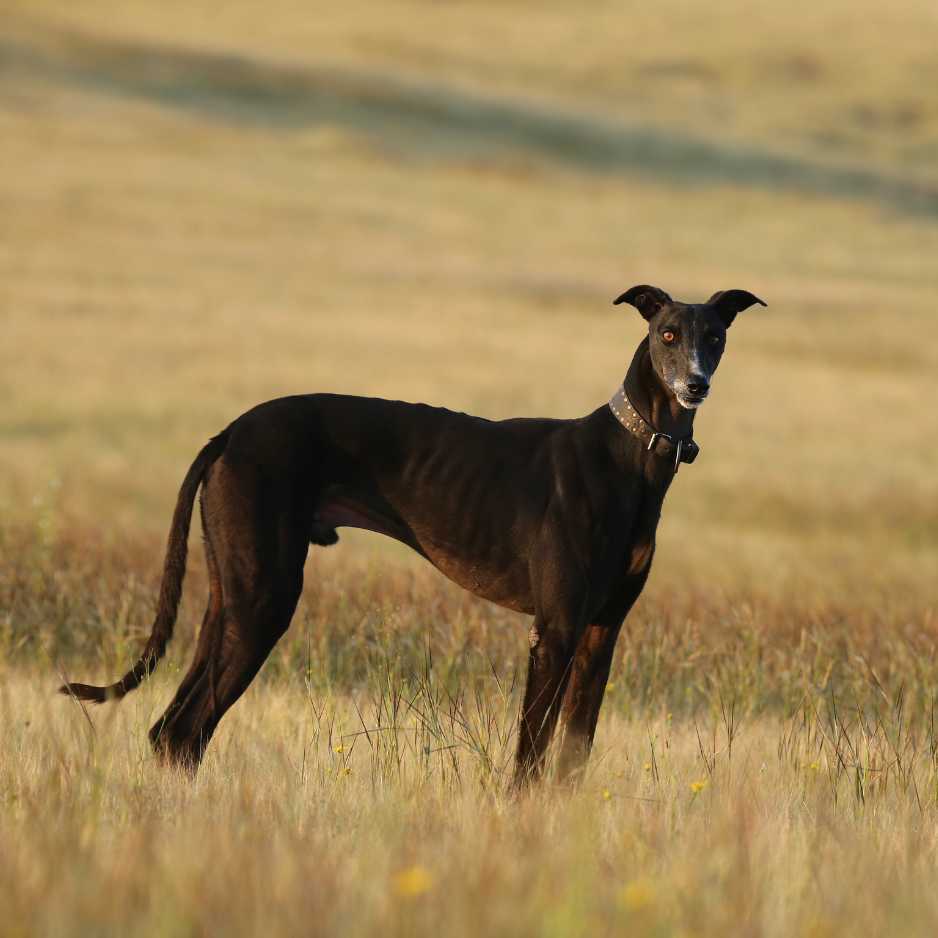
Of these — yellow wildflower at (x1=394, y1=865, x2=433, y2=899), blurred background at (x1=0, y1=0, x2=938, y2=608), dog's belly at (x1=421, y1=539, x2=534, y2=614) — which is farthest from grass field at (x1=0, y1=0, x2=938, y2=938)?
dog's belly at (x1=421, y1=539, x2=534, y2=614)

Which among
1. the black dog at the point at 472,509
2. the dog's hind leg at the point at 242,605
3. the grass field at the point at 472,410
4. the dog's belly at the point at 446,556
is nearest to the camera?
the grass field at the point at 472,410

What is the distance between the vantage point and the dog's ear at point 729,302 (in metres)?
6.03

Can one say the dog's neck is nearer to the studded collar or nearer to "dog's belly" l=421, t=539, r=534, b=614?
the studded collar

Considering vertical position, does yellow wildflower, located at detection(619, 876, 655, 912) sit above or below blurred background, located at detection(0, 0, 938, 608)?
below

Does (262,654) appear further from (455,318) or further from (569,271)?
(569,271)

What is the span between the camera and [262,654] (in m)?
5.80

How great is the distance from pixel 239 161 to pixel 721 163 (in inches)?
709

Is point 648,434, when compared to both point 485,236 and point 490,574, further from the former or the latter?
point 485,236

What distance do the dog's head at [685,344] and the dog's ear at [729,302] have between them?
0.11 ft

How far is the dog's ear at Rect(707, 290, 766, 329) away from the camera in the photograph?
6031 millimetres

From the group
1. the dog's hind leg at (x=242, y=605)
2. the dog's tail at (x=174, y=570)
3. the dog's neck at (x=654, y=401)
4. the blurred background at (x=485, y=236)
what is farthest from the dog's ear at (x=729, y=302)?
the blurred background at (x=485, y=236)

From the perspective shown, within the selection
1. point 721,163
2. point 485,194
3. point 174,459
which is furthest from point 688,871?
point 721,163

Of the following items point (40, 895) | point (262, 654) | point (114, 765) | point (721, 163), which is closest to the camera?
point (40, 895)

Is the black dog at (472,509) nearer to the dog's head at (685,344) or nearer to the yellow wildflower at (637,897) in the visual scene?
the dog's head at (685,344)
